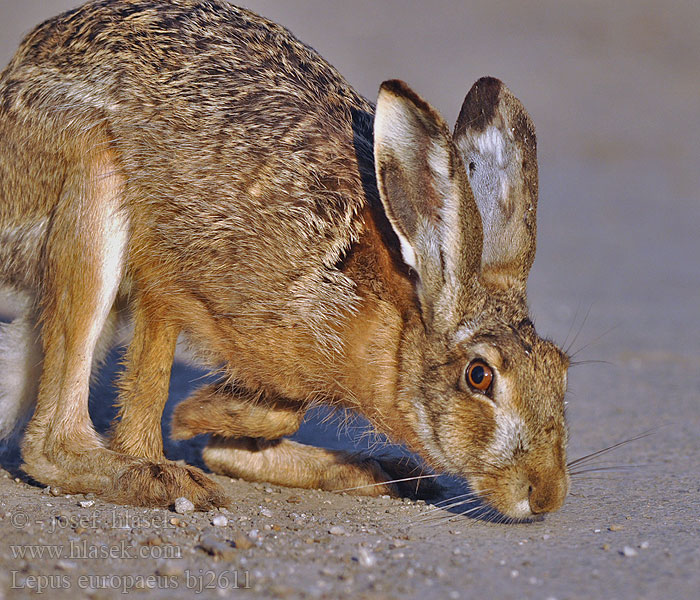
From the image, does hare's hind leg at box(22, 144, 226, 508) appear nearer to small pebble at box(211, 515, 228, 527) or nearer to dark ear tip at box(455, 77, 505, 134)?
small pebble at box(211, 515, 228, 527)

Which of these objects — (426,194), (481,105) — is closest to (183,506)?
(426,194)

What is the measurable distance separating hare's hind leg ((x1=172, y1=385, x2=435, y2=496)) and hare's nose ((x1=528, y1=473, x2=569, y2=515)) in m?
1.12

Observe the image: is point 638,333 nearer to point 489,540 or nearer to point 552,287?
point 552,287

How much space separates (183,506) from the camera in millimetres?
5047

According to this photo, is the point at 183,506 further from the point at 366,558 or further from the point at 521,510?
the point at 521,510

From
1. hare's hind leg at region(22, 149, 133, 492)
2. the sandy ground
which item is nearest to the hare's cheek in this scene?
the sandy ground

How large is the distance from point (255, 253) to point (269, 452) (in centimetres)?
142

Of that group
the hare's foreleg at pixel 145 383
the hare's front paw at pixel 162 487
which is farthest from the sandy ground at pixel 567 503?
the hare's foreleg at pixel 145 383

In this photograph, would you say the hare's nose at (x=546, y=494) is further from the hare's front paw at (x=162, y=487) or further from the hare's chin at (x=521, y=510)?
the hare's front paw at (x=162, y=487)

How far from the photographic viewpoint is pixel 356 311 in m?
5.35

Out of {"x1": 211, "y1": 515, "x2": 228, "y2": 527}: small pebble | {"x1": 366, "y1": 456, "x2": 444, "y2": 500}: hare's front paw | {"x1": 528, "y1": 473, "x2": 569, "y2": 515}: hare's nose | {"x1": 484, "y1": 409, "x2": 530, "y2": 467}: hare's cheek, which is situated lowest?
{"x1": 211, "y1": 515, "x2": 228, "y2": 527}: small pebble

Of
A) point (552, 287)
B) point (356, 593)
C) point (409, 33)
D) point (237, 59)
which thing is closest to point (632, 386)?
point (552, 287)

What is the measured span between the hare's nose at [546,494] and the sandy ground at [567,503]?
0.44 ft

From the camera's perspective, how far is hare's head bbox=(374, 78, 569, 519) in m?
4.84
